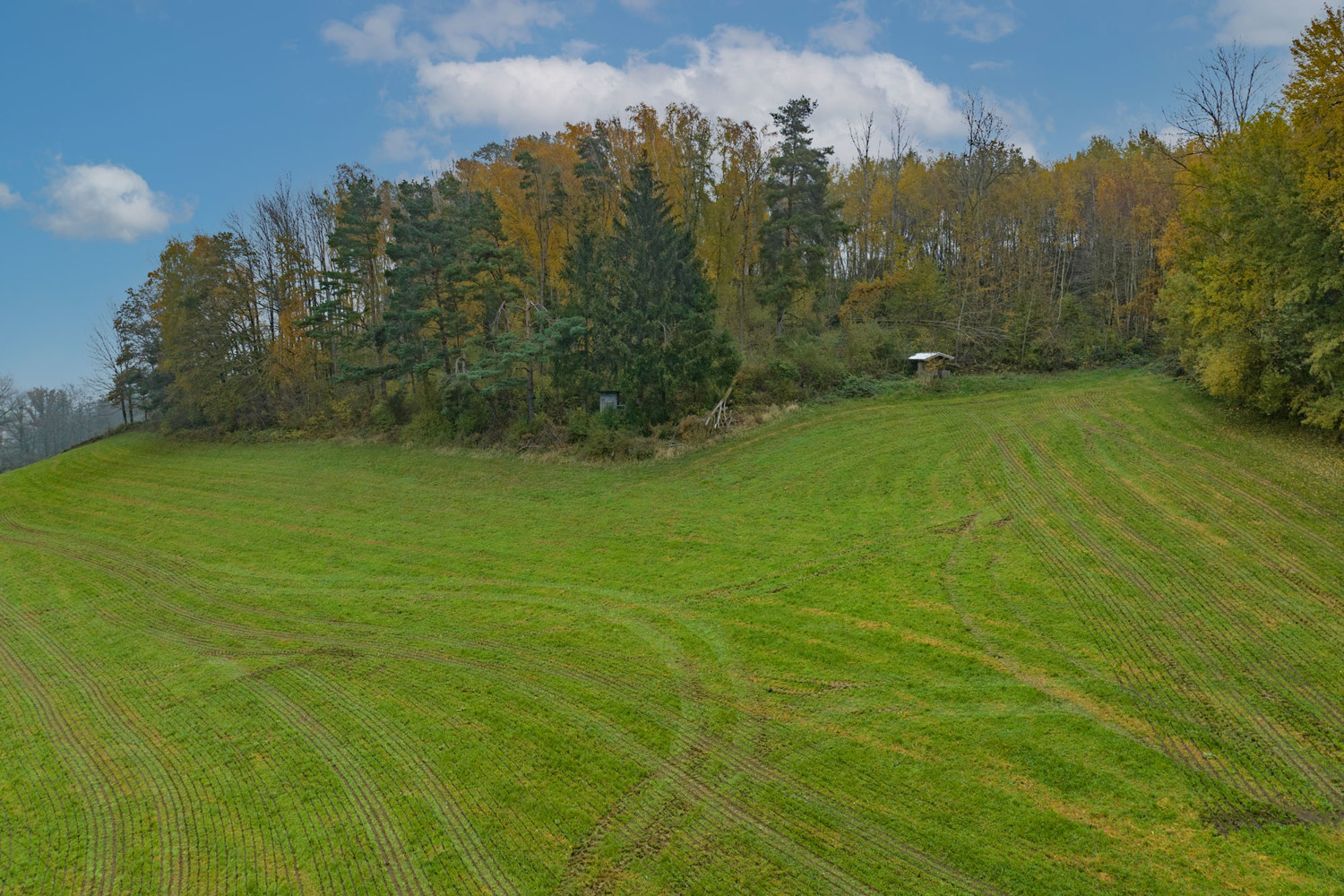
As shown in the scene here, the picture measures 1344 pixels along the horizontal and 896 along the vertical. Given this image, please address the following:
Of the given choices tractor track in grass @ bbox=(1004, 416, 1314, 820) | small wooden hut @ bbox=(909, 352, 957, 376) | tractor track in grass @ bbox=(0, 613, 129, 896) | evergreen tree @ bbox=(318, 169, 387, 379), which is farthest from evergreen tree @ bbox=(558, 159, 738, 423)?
tractor track in grass @ bbox=(0, 613, 129, 896)

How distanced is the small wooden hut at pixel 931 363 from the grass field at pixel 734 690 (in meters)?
10.4

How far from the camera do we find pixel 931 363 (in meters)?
30.1

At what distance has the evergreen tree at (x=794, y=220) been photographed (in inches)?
1281

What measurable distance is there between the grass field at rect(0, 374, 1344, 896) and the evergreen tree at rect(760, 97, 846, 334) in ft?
50.2

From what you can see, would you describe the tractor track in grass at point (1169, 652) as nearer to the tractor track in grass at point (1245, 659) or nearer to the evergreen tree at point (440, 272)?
the tractor track in grass at point (1245, 659)

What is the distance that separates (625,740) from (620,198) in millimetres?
29014

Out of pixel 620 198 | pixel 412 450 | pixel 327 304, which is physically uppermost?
pixel 620 198

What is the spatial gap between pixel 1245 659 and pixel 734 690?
288 inches

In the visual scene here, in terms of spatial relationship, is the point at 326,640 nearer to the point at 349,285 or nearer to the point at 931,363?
the point at 931,363

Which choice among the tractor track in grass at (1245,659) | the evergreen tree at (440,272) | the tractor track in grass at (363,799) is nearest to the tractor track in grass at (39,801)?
the tractor track in grass at (363,799)

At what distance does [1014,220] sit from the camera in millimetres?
43281

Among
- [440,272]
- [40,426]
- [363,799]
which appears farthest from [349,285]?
[40,426]

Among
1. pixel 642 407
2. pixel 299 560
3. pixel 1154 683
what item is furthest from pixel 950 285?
pixel 299 560

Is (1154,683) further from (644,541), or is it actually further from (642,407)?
(642,407)
